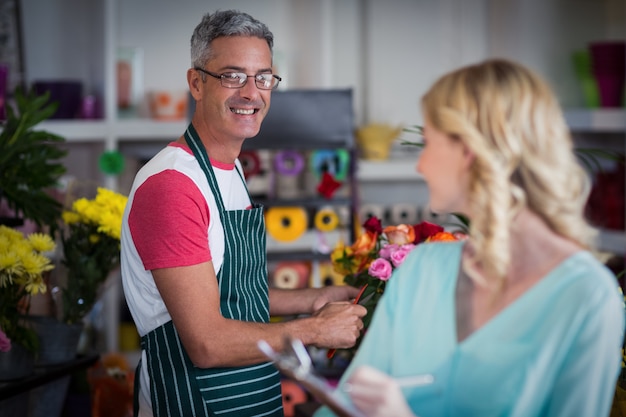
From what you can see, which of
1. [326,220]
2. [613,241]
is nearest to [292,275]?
[326,220]

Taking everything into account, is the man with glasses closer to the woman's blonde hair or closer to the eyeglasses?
the eyeglasses

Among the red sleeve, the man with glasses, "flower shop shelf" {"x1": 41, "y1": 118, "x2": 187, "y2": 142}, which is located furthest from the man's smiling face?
"flower shop shelf" {"x1": 41, "y1": 118, "x2": 187, "y2": 142}

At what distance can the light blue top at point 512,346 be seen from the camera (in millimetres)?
1303

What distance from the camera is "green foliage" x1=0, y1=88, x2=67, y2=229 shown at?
9.00ft

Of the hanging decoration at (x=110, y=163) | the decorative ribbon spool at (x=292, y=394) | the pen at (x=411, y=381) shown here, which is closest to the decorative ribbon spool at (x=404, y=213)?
the decorative ribbon spool at (x=292, y=394)

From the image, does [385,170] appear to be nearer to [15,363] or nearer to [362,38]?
[362,38]

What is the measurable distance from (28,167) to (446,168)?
1.74 meters

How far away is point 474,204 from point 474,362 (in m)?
0.23

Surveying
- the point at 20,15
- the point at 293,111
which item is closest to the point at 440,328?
the point at 293,111

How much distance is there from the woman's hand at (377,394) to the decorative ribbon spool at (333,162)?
3579 mm

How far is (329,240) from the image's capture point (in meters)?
4.98

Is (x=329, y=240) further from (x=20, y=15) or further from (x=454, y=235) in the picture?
(x=454, y=235)

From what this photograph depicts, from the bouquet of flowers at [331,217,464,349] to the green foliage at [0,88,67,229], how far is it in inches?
37.5

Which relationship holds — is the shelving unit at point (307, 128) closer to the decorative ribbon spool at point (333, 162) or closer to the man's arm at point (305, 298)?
the decorative ribbon spool at point (333, 162)
